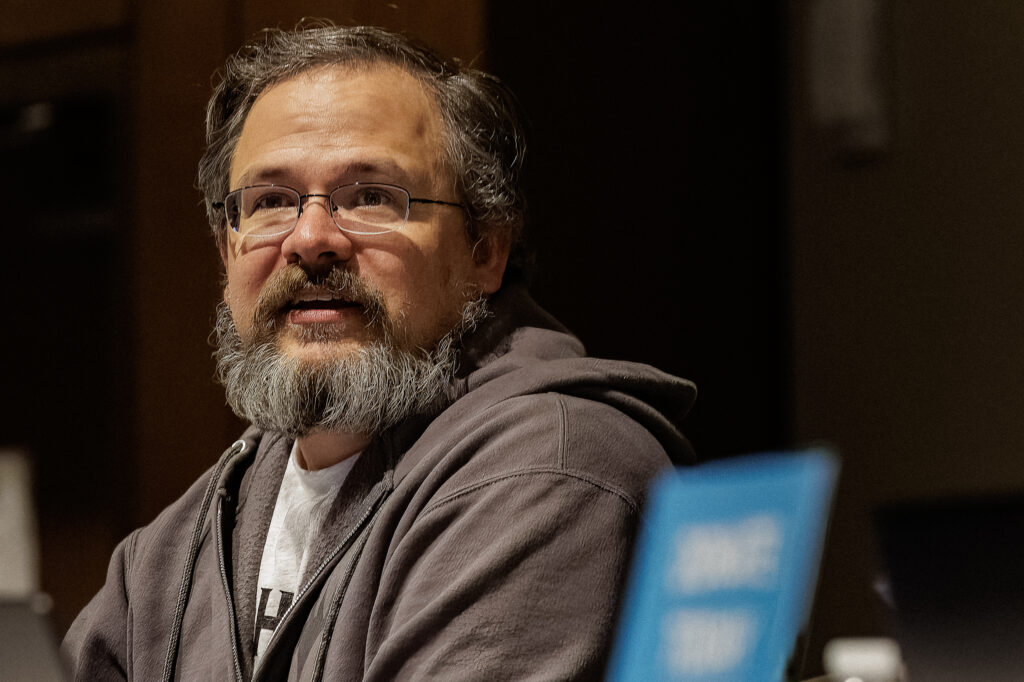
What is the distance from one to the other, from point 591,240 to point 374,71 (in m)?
0.62

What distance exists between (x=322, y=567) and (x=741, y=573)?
1.97 ft

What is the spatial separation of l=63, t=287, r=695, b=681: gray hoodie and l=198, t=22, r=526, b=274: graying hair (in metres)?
0.12

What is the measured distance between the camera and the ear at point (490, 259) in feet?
5.08

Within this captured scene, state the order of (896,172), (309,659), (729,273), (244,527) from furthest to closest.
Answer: (729,273), (896,172), (244,527), (309,659)

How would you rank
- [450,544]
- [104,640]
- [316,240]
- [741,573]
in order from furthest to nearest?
[104,640], [316,240], [450,544], [741,573]

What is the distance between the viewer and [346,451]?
4.80ft

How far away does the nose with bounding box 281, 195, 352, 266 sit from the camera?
1393 mm

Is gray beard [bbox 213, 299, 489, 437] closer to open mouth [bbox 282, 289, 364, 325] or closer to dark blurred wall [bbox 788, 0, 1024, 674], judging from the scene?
open mouth [bbox 282, 289, 364, 325]

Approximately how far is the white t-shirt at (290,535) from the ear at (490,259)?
273 mm

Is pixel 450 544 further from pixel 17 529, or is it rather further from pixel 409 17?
pixel 409 17

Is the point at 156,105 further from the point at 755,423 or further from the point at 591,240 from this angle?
the point at 755,423

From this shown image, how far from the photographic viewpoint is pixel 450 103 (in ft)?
5.05

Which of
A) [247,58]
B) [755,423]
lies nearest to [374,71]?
[247,58]

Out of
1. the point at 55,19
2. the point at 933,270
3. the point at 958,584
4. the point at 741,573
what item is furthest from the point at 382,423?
the point at 55,19
